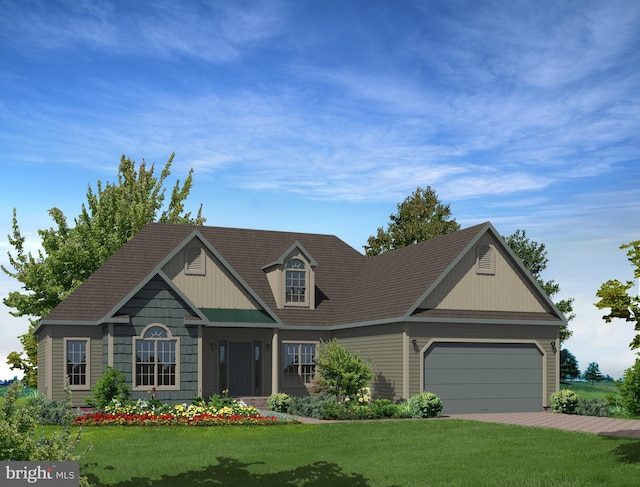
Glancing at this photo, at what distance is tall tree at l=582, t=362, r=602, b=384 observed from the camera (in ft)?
168

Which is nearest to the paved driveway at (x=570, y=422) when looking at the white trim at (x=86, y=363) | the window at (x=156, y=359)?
the window at (x=156, y=359)

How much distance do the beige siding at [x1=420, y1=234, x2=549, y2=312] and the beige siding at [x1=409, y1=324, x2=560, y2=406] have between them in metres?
0.82

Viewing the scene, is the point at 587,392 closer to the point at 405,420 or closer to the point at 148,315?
Answer: the point at 405,420

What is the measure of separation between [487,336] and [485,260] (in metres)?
3.11

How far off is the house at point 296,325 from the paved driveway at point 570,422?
223 centimetres

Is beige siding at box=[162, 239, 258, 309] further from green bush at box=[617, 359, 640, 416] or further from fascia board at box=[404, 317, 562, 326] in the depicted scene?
green bush at box=[617, 359, 640, 416]

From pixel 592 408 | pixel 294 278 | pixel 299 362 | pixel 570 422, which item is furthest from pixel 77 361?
pixel 592 408

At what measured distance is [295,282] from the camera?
37250 millimetres

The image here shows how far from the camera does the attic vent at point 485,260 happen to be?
32281 mm

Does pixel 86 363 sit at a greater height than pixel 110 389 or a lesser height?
greater

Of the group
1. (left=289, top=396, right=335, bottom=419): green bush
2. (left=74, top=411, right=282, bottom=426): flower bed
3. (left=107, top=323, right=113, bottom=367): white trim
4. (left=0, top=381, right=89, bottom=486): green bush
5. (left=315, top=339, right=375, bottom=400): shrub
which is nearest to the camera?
(left=0, top=381, right=89, bottom=486): green bush

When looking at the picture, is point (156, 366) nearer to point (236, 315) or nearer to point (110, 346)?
point (110, 346)

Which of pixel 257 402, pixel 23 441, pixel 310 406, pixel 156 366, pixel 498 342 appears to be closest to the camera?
pixel 23 441

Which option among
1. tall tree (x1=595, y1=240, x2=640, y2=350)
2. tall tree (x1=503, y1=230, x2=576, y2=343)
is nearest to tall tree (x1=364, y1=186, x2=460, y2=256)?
tall tree (x1=503, y1=230, x2=576, y2=343)
